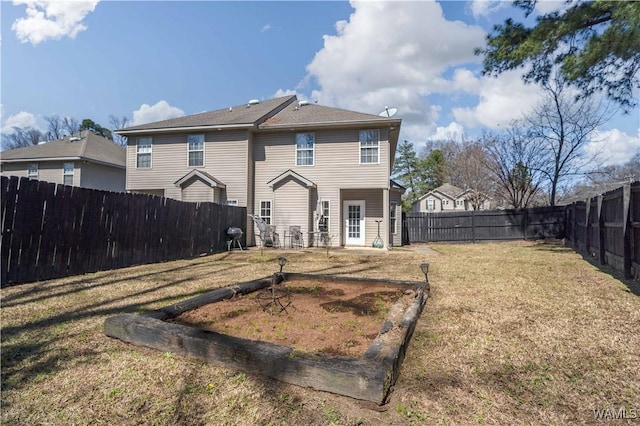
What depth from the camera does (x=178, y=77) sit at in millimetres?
15711

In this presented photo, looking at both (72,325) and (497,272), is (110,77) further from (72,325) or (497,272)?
(497,272)

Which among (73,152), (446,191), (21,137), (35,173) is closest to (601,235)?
(73,152)

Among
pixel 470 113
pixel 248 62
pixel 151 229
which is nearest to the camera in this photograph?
pixel 151 229

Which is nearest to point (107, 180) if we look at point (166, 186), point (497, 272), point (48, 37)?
point (166, 186)

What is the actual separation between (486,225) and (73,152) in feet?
72.1

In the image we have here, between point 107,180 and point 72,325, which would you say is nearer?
point 72,325

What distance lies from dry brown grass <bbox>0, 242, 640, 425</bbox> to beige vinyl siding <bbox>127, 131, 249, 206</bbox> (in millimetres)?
9519

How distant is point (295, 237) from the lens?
522 inches

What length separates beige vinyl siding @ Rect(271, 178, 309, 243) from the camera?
13.2 m

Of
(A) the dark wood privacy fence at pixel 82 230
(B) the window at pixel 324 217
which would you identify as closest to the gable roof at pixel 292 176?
(B) the window at pixel 324 217

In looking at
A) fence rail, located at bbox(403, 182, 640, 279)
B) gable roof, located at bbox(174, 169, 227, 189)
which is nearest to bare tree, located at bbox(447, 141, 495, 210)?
fence rail, located at bbox(403, 182, 640, 279)

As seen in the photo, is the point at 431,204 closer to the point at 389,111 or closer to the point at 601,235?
the point at 389,111

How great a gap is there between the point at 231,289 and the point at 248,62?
41.8 feet

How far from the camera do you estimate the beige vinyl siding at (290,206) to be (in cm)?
1324
